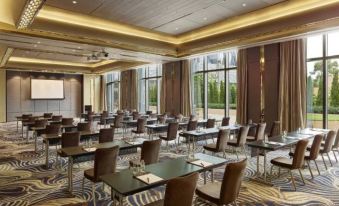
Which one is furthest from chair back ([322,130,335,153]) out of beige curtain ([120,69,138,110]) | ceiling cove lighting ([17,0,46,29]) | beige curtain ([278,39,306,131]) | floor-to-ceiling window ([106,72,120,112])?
floor-to-ceiling window ([106,72,120,112])

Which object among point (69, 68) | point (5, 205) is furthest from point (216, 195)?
point (69, 68)

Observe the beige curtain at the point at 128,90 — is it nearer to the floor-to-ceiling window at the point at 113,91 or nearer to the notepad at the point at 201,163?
the floor-to-ceiling window at the point at 113,91

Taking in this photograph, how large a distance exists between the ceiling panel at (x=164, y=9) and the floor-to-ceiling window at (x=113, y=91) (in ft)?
35.4

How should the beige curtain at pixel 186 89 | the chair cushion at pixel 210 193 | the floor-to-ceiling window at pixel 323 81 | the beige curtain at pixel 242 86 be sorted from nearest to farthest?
the chair cushion at pixel 210 193 < the floor-to-ceiling window at pixel 323 81 < the beige curtain at pixel 242 86 < the beige curtain at pixel 186 89

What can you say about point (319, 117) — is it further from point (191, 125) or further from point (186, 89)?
point (186, 89)

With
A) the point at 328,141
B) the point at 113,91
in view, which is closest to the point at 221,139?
the point at 328,141

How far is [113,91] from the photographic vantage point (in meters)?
20.0

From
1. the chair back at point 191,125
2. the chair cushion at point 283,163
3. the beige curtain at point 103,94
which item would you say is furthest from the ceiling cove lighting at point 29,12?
the beige curtain at point 103,94

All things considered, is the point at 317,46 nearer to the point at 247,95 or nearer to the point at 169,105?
the point at 247,95

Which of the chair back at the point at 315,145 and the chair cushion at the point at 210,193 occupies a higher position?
the chair back at the point at 315,145

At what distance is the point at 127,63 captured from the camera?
1525 centimetres

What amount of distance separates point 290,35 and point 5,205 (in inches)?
314

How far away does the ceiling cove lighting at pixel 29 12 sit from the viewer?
543cm

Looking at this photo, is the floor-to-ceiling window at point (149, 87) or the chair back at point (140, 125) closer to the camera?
the chair back at point (140, 125)
